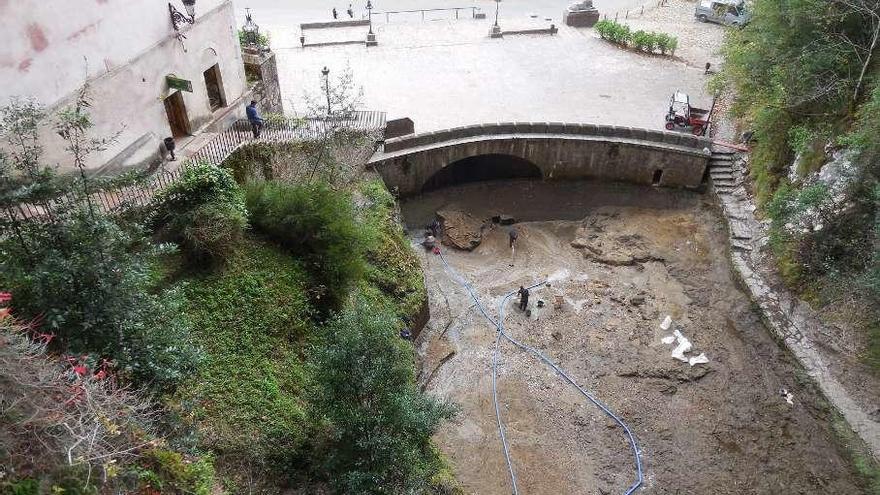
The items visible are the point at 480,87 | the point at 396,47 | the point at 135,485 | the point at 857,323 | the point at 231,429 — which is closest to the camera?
the point at 135,485

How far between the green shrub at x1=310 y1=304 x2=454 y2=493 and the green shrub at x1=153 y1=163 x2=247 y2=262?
477 cm

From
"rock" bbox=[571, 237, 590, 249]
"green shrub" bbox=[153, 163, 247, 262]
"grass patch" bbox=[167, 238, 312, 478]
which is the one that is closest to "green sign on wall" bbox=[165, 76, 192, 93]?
"green shrub" bbox=[153, 163, 247, 262]

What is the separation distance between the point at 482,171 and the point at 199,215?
44.3 feet

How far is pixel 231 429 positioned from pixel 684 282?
1567 cm

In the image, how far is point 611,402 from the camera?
16.6 metres

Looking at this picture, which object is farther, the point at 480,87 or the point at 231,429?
the point at 480,87

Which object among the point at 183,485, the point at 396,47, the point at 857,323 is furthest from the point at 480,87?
the point at 183,485

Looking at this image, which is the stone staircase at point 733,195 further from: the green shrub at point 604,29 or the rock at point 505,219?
the green shrub at point 604,29

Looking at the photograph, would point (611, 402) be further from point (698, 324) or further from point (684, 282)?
point (684, 282)

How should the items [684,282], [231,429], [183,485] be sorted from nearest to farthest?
1. [183,485]
2. [231,429]
3. [684,282]

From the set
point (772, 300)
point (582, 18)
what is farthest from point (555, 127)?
point (582, 18)

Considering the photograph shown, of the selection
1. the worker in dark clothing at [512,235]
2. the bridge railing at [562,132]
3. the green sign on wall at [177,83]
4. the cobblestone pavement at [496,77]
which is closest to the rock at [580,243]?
the worker in dark clothing at [512,235]

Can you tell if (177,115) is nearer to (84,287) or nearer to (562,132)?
(84,287)

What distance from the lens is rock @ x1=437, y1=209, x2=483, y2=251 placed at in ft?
72.8
